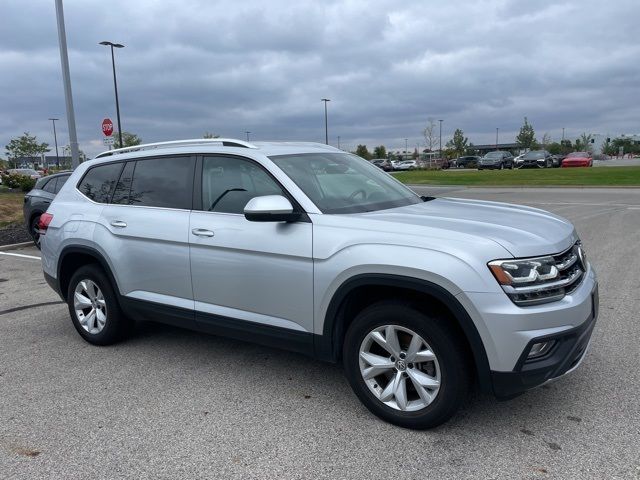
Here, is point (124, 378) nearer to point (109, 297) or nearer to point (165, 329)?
point (109, 297)

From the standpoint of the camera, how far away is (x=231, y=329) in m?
4.02

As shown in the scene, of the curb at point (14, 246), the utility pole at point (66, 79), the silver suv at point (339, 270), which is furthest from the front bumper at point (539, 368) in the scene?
the utility pole at point (66, 79)

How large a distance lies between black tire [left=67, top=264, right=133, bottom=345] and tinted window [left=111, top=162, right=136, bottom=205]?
66cm

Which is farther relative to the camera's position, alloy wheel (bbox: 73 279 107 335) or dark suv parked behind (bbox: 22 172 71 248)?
dark suv parked behind (bbox: 22 172 71 248)

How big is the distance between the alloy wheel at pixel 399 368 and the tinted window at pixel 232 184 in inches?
50.1

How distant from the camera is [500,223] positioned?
3455 mm

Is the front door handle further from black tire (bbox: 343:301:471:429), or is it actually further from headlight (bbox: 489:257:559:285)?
headlight (bbox: 489:257:559:285)

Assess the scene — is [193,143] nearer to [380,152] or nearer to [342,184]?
[342,184]

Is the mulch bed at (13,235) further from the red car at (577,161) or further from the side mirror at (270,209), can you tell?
the red car at (577,161)

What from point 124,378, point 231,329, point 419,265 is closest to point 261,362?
point 231,329

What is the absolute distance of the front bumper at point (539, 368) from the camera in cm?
296

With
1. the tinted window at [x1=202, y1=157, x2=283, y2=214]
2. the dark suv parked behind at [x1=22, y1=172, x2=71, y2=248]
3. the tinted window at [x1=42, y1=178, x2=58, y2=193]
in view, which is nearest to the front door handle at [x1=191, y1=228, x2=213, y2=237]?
the tinted window at [x1=202, y1=157, x2=283, y2=214]

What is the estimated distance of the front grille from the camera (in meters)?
2.95

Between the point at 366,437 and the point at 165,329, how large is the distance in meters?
2.94
